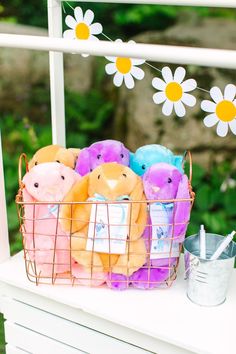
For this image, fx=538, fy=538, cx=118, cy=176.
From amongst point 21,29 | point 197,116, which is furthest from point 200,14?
point 21,29

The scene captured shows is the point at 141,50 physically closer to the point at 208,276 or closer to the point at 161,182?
the point at 161,182

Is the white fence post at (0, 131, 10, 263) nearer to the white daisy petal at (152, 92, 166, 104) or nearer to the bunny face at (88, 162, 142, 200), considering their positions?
the bunny face at (88, 162, 142, 200)

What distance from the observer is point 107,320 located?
3.11ft

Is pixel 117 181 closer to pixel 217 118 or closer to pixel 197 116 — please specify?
pixel 217 118

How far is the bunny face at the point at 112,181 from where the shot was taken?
932mm

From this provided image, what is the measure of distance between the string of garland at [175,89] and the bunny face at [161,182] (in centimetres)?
16

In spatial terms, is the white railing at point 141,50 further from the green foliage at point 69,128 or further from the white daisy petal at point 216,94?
the green foliage at point 69,128

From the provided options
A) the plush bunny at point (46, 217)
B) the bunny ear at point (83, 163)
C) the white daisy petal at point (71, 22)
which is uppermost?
the white daisy petal at point (71, 22)

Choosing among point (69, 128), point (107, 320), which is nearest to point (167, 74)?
point (107, 320)

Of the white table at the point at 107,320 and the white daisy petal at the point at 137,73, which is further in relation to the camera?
the white daisy petal at the point at 137,73

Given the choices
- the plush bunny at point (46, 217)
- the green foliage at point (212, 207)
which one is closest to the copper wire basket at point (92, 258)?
the plush bunny at point (46, 217)

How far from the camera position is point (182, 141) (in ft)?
7.64

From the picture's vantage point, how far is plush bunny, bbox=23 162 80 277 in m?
0.96

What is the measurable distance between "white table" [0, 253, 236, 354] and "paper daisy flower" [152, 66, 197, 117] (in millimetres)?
340
